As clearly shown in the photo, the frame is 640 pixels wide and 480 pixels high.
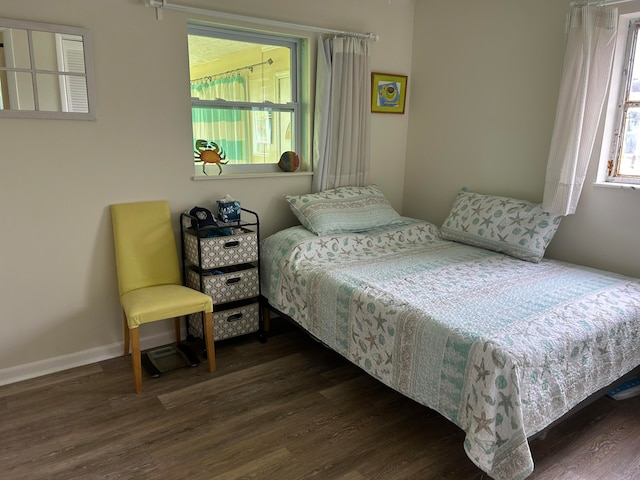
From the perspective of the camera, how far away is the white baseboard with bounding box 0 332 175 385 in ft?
8.54

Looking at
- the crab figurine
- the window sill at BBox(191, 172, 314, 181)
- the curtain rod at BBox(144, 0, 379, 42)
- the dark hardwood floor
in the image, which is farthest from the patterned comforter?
the curtain rod at BBox(144, 0, 379, 42)

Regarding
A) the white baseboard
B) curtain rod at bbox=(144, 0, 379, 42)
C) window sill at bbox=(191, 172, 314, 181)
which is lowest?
the white baseboard

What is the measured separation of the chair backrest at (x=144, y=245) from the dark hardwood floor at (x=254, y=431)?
56 cm

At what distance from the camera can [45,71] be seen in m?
2.44

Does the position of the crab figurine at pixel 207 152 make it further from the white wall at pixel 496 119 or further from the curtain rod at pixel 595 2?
the curtain rod at pixel 595 2

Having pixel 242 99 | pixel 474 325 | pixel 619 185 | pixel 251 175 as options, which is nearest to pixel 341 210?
pixel 251 175

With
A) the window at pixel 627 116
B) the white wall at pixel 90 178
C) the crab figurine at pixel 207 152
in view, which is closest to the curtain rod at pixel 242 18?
the white wall at pixel 90 178

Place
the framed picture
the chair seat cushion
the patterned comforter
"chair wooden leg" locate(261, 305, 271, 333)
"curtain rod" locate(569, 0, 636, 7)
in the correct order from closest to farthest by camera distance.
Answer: the patterned comforter
the chair seat cushion
"curtain rod" locate(569, 0, 636, 7)
"chair wooden leg" locate(261, 305, 271, 333)
the framed picture

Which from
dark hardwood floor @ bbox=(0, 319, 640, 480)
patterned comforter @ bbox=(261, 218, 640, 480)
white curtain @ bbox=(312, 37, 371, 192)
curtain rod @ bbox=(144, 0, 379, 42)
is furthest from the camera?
white curtain @ bbox=(312, 37, 371, 192)

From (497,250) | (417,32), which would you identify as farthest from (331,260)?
(417,32)

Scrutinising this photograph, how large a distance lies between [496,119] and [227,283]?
7.29 ft

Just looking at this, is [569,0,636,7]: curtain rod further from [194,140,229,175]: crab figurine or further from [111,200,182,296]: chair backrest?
[111,200,182,296]: chair backrest

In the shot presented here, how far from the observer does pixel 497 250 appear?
307 cm

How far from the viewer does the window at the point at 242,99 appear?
305cm
